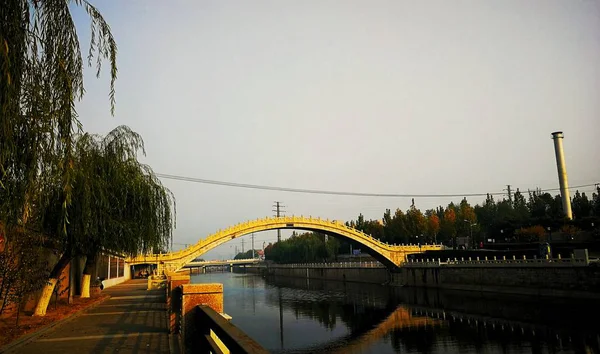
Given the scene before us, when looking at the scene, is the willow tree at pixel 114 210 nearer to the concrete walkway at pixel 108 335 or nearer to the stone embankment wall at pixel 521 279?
the concrete walkway at pixel 108 335

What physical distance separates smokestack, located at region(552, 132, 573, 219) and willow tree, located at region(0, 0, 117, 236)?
5968 centimetres

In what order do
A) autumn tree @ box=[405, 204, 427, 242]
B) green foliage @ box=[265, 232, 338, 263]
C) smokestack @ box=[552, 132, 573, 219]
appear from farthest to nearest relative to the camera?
green foliage @ box=[265, 232, 338, 263]
autumn tree @ box=[405, 204, 427, 242]
smokestack @ box=[552, 132, 573, 219]

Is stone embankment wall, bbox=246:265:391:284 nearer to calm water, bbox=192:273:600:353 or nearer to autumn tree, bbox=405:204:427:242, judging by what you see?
A: autumn tree, bbox=405:204:427:242

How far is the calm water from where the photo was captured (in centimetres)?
1806

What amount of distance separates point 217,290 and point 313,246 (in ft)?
273

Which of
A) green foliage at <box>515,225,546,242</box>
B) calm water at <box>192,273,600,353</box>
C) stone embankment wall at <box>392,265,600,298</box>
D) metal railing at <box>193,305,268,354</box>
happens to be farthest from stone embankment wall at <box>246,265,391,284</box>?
metal railing at <box>193,305,268,354</box>

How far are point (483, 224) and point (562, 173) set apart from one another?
847 inches

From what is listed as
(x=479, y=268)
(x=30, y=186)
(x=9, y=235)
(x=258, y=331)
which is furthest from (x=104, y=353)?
(x=479, y=268)

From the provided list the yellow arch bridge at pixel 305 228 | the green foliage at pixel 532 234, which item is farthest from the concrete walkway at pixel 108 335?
the green foliage at pixel 532 234

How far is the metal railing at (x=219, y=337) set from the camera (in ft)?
10.6

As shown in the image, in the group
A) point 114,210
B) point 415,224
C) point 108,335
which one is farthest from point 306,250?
point 108,335

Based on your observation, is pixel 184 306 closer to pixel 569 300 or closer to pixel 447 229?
pixel 569 300

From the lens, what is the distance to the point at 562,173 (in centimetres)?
5609

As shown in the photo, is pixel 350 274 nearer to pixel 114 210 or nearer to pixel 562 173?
pixel 562 173
